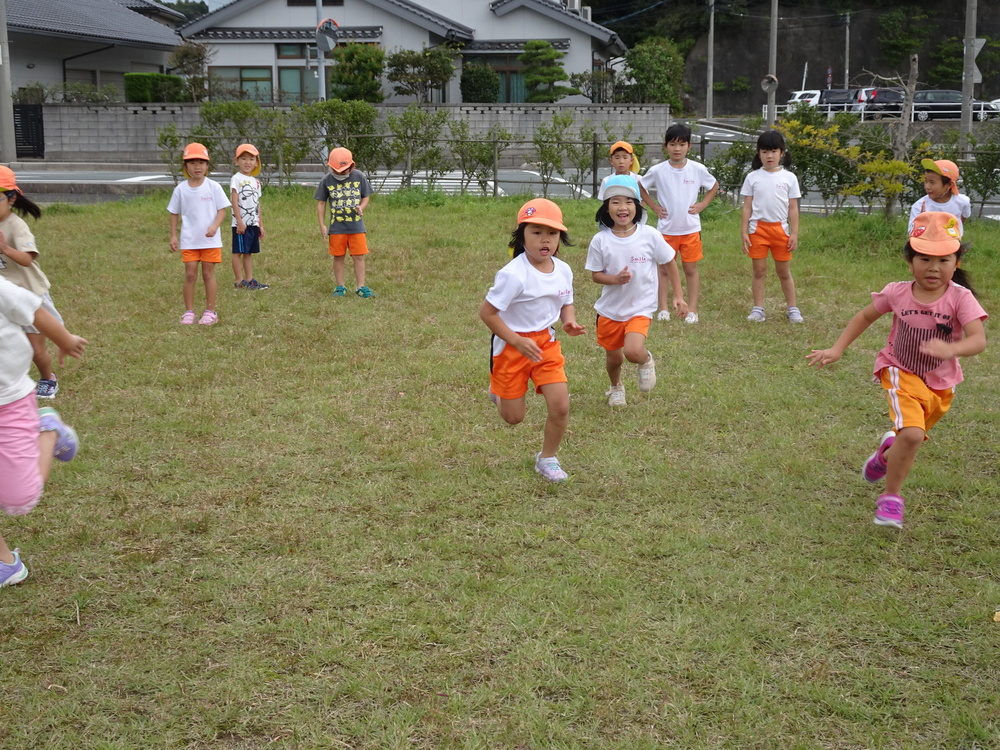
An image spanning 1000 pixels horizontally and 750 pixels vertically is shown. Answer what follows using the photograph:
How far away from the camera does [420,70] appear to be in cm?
3259

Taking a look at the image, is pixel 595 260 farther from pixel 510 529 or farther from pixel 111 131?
pixel 111 131

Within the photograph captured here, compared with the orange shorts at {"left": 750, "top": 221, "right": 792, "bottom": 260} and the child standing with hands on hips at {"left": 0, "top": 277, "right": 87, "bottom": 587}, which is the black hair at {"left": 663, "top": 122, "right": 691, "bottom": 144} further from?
the child standing with hands on hips at {"left": 0, "top": 277, "right": 87, "bottom": 587}

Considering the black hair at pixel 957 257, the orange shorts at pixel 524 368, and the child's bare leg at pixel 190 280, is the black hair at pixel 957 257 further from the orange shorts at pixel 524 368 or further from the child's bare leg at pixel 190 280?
the child's bare leg at pixel 190 280

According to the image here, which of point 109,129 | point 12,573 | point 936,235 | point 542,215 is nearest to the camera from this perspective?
point 12,573

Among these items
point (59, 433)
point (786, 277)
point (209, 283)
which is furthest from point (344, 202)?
point (59, 433)

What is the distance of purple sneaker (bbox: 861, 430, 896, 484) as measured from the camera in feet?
16.8

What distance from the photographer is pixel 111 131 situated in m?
28.6

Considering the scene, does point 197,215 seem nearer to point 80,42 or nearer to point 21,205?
point 21,205

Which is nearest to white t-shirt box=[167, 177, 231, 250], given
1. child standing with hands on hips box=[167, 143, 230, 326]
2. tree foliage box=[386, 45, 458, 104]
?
child standing with hands on hips box=[167, 143, 230, 326]

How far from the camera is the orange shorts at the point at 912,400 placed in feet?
15.4

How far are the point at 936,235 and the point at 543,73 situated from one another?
1235 inches

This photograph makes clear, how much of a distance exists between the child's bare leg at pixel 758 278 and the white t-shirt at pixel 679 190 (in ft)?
2.11

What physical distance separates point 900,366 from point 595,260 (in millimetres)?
2244

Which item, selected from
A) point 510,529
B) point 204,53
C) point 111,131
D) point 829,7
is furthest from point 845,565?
point 829,7
